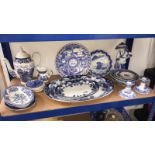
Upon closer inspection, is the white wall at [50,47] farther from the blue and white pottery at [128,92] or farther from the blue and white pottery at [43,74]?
the blue and white pottery at [128,92]

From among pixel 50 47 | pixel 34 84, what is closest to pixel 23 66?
pixel 34 84

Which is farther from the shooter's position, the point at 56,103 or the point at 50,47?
the point at 50,47

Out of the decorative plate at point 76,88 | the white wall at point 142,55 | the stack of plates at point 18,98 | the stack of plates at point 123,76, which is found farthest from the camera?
the white wall at point 142,55

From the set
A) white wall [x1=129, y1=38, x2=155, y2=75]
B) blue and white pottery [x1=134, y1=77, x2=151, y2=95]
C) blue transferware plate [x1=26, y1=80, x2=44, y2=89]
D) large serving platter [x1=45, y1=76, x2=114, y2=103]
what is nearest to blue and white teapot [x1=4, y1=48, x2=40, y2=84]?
blue transferware plate [x1=26, y1=80, x2=44, y2=89]

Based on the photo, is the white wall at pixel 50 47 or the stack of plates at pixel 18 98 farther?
the white wall at pixel 50 47

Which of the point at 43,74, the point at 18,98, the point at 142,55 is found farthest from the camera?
the point at 142,55

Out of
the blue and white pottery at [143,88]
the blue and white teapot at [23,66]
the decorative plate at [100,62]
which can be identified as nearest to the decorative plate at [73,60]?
the decorative plate at [100,62]

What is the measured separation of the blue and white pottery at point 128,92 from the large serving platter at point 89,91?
0.06 metres

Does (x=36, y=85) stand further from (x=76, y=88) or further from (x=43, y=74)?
(x=76, y=88)

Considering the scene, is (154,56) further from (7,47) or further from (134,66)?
(7,47)

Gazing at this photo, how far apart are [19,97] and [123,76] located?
61 cm

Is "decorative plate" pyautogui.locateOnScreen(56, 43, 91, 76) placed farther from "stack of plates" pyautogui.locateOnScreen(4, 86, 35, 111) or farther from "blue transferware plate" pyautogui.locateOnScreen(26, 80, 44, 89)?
"stack of plates" pyautogui.locateOnScreen(4, 86, 35, 111)

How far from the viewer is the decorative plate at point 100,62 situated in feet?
3.42

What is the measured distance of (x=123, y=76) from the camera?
1061mm
